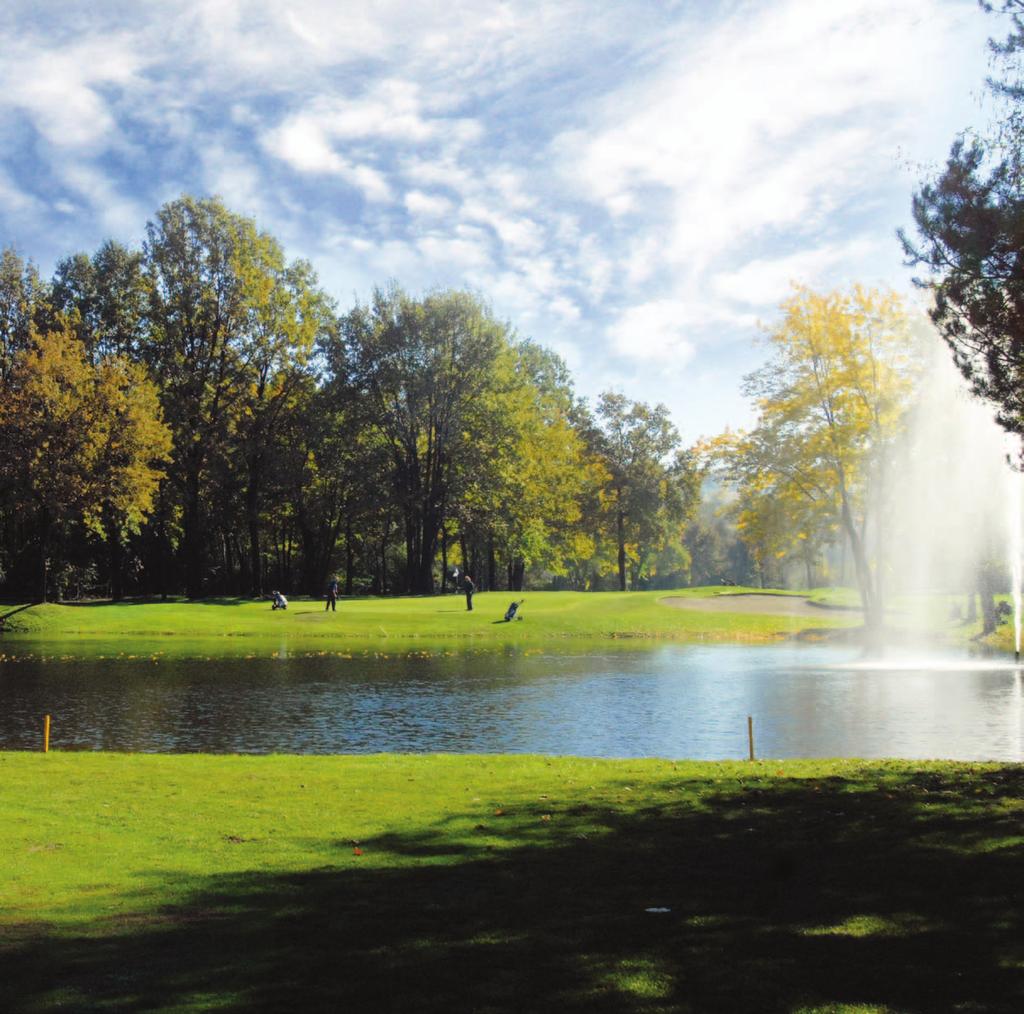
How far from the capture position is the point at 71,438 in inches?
2092

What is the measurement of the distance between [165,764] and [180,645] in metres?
27.3

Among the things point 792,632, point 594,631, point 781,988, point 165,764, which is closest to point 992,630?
point 792,632

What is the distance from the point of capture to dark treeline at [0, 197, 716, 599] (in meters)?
57.2

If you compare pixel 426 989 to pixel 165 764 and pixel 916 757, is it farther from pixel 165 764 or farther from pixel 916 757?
pixel 916 757

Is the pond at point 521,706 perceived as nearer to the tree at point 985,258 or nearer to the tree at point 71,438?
the tree at point 985,258

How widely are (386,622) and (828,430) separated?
24.5 meters

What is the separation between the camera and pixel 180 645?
4141 cm

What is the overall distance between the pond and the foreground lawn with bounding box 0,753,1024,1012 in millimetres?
5869

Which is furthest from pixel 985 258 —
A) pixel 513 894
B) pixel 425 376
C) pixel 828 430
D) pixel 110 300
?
pixel 110 300

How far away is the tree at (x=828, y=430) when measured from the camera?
46.4 meters

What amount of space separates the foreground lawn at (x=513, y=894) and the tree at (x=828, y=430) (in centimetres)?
3534

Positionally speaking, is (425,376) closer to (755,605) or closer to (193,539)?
(193,539)

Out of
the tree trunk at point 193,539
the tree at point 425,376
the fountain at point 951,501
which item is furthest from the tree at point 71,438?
the fountain at point 951,501

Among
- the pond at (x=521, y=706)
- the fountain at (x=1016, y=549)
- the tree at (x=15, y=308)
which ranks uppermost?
the tree at (x=15, y=308)
